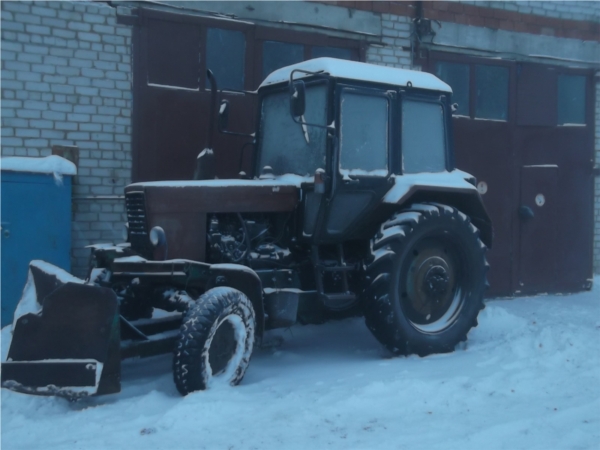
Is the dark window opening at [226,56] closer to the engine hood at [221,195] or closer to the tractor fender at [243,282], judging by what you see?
the engine hood at [221,195]

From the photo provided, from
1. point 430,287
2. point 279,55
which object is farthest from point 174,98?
point 430,287

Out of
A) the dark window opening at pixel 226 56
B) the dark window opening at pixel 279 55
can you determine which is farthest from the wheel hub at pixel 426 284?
the dark window opening at pixel 279 55

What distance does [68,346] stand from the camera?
12.4 ft

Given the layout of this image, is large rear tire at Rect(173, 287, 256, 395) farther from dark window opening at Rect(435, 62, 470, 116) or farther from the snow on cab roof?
dark window opening at Rect(435, 62, 470, 116)

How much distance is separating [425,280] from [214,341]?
1.97m

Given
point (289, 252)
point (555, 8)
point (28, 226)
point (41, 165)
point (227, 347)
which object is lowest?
point (227, 347)

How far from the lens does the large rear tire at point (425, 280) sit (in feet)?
16.3

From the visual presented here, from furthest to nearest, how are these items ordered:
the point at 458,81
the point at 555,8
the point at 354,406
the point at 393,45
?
the point at 555,8
the point at 458,81
the point at 393,45
the point at 354,406

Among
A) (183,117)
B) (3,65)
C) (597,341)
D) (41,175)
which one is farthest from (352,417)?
(3,65)

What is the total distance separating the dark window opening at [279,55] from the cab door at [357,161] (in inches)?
92.9

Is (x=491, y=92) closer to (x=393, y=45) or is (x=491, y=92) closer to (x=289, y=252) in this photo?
(x=393, y=45)

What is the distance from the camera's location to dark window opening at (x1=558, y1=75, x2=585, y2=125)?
8.96 m

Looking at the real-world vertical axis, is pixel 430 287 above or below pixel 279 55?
below

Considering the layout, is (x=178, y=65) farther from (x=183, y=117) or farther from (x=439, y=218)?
(x=439, y=218)
